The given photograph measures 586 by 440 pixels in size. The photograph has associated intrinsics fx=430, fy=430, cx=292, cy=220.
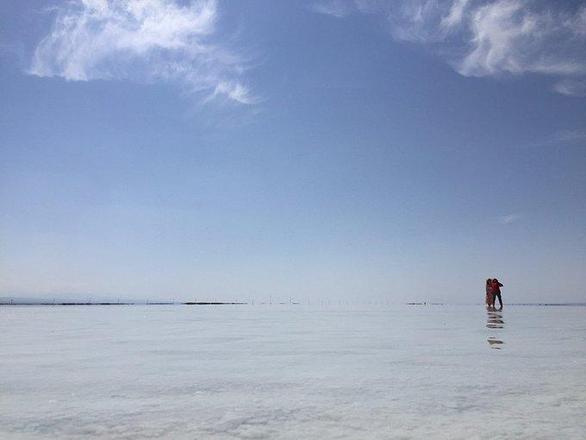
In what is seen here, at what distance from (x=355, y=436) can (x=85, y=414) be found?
235cm

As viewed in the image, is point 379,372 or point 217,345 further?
point 217,345

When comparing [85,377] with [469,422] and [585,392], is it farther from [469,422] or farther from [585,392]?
[585,392]

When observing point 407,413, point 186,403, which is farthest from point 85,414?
point 407,413

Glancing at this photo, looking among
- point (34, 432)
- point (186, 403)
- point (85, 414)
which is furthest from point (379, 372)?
point (34, 432)

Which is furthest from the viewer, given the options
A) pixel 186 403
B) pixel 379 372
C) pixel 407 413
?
pixel 379 372

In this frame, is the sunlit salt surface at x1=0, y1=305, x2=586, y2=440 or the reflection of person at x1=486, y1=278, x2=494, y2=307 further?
the reflection of person at x1=486, y1=278, x2=494, y2=307

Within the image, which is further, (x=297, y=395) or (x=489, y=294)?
(x=489, y=294)

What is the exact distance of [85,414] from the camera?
3.74 metres

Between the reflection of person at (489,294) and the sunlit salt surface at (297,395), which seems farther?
the reflection of person at (489,294)

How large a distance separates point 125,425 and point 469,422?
2718mm

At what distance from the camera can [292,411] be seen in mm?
3787

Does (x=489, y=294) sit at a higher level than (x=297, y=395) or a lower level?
higher

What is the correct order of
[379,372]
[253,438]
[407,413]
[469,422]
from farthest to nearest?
1. [379,372]
2. [407,413]
3. [469,422]
4. [253,438]

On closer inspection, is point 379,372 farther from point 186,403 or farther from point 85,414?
point 85,414
